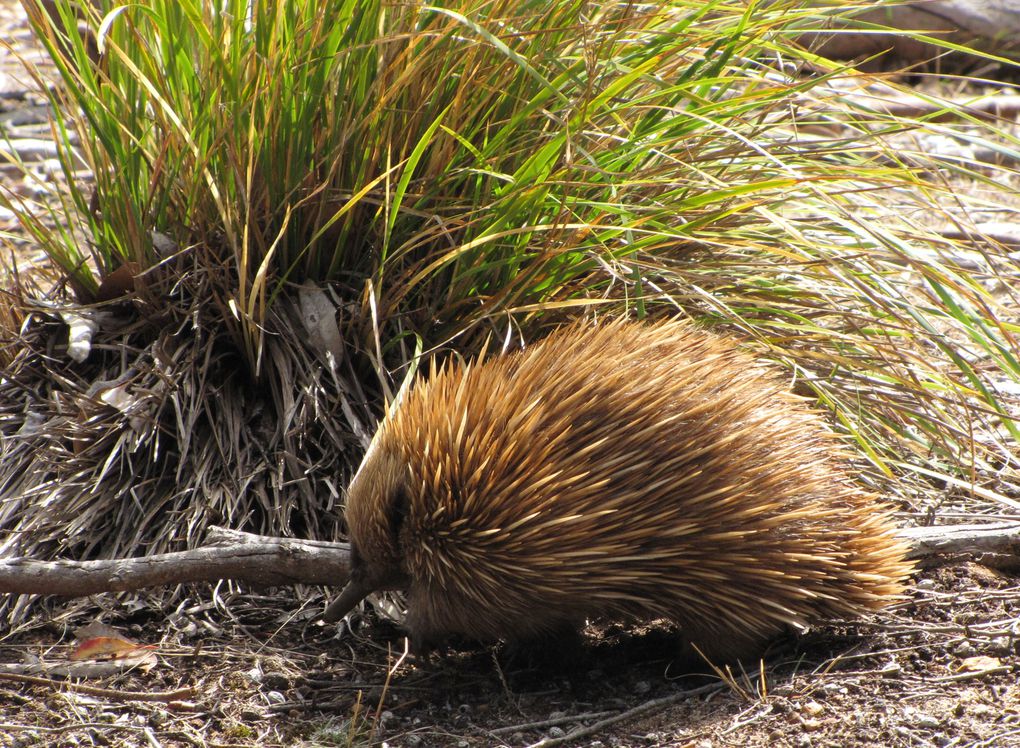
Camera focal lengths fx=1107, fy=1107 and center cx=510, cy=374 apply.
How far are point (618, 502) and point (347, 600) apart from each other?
814 mm

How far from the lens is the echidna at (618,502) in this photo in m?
2.67

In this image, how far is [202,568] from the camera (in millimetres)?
2861

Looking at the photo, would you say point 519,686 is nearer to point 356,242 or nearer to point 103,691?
point 103,691

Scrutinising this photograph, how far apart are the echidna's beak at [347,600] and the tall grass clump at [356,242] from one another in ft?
1.22

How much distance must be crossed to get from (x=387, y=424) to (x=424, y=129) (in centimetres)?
95

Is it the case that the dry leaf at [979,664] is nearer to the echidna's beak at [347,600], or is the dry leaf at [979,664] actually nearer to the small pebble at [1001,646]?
the small pebble at [1001,646]

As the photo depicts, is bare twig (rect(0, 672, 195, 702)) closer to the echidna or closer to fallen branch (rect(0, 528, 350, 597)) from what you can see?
fallen branch (rect(0, 528, 350, 597))

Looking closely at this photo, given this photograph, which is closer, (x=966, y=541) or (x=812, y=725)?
(x=812, y=725)

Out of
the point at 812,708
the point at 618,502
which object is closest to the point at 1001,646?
the point at 812,708

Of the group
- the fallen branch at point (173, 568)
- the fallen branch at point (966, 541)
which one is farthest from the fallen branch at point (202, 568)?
the fallen branch at point (966, 541)

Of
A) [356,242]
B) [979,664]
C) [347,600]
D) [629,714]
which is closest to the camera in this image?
[629,714]

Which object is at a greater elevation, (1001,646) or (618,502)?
(618,502)

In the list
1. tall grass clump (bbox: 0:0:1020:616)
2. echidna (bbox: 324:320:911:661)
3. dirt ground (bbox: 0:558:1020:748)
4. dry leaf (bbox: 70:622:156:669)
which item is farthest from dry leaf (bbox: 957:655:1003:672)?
dry leaf (bbox: 70:622:156:669)

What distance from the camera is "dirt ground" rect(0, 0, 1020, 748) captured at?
2.64 m
